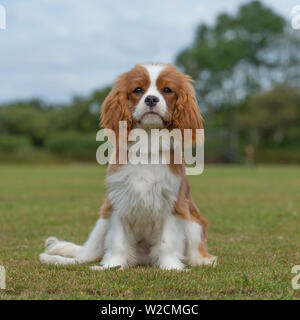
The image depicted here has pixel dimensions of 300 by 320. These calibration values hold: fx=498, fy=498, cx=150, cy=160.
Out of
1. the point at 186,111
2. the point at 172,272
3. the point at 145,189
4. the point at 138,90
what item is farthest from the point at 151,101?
the point at 172,272

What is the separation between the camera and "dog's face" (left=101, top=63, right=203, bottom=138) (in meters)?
4.68

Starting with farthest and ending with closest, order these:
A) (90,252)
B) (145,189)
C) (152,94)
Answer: (90,252)
(145,189)
(152,94)

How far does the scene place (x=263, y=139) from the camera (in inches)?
2173

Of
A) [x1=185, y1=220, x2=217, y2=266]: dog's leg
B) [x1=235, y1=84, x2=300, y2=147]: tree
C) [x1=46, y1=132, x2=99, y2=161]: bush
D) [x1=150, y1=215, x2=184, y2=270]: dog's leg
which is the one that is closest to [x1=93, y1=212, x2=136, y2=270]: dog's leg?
[x1=150, y1=215, x2=184, y2=270]: dog's leg

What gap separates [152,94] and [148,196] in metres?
0.98

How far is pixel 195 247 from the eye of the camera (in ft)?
16.9

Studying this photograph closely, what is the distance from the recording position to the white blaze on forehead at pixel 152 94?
4.64 meters

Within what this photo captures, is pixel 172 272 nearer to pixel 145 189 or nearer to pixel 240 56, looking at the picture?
pixel 145 189

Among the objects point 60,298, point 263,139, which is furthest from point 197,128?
point 263,139

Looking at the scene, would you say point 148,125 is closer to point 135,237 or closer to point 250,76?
point 135,237

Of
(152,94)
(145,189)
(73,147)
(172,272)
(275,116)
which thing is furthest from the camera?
(275,116)

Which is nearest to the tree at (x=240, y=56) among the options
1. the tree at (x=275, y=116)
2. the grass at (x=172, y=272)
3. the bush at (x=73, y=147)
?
the tree at (x=275, y=116)

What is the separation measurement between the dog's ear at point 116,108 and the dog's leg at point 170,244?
3.44 feet

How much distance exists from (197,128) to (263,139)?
169 ft
